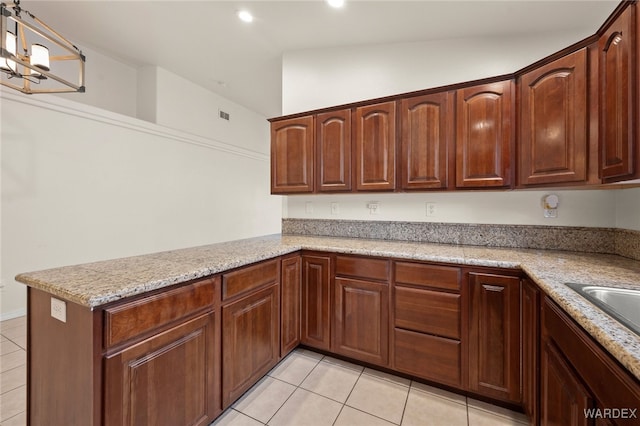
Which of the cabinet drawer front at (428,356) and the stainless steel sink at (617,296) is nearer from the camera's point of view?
the stainless steel sink at (617,296)

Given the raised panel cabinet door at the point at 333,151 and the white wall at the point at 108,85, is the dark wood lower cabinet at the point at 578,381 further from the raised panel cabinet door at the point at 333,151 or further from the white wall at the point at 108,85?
the white wall at the point at 108,85

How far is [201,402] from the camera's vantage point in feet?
4.58

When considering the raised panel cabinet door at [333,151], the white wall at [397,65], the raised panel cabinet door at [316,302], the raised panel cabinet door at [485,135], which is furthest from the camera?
the raised panel cabinet door at [333,151]

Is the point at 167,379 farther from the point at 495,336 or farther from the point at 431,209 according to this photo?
the point at 431,209

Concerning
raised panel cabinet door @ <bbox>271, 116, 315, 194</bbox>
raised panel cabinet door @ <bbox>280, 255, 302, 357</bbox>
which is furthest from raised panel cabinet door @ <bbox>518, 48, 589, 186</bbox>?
raised panel cabinet door @ <bbox>280, 255, 302, 357</bbox>

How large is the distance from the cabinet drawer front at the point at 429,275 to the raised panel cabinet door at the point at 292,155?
1.13 meters

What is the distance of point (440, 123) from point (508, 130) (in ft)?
1.48

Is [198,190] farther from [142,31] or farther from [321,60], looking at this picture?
[321,60]

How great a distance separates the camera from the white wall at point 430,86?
2020mm

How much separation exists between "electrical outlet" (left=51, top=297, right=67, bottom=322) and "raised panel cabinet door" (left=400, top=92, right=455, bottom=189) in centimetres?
214

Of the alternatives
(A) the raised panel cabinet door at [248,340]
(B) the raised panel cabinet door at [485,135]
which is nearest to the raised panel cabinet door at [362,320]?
(A) the raised panel cabinet door at [248,340]

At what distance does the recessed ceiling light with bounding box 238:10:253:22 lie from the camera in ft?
8.01

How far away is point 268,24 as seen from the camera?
8.46ft

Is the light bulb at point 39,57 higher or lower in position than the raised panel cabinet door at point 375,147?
higher
